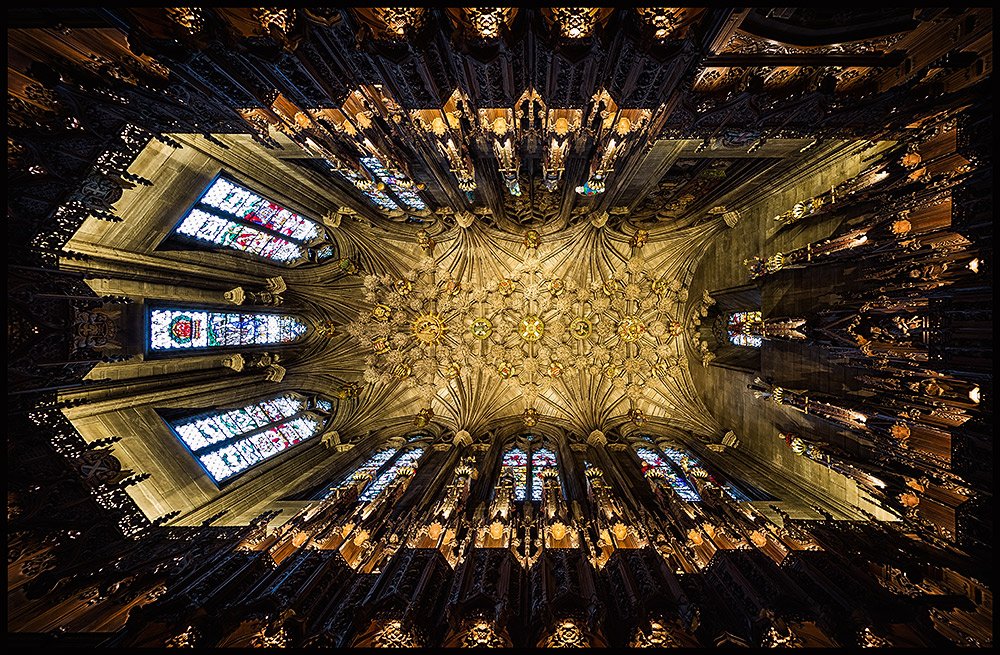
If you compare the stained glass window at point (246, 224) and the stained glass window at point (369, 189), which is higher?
the stained glass window at point (369, 189)

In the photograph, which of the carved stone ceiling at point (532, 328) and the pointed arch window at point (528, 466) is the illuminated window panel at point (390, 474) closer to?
the carved stone ceiling at point (532, 328)

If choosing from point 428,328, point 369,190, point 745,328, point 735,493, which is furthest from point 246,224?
point 735,493

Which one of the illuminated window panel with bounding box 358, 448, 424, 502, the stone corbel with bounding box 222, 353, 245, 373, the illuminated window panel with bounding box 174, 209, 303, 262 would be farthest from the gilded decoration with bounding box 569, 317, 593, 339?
the stone corbel with bounding box 222, 353, 245, 373

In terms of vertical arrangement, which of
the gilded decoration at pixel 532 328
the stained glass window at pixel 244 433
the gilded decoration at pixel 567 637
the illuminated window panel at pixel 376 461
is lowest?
the gilded decoration at pixel 567 637

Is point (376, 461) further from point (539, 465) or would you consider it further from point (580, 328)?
point (580, 328)

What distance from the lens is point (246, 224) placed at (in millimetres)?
10391

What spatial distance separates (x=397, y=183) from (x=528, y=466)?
9.96 meters

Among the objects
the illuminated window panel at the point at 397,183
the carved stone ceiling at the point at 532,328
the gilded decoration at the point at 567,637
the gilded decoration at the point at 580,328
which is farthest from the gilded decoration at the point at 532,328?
the gilded decoration at the point at 567,637

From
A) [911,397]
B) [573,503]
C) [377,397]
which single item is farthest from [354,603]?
[911,397]

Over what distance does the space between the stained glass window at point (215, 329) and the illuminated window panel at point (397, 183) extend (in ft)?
18.2

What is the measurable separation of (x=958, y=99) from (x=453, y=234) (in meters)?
12.7

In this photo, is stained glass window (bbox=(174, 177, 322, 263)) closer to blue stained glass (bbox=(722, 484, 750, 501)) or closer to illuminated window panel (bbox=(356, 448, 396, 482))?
illuminated window panel (bbox=(356, 448, 396, 482))

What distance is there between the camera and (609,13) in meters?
5.31

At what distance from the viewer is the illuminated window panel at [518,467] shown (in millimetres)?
11438
